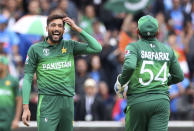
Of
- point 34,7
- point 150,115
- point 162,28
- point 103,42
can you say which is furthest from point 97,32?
point 150,115

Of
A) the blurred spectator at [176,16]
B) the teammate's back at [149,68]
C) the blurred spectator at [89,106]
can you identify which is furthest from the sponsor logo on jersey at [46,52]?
the blurred spectator at [176,16]

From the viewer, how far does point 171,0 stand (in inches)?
736

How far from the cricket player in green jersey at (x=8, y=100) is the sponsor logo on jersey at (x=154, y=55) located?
120 inches

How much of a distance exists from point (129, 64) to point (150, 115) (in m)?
0.82

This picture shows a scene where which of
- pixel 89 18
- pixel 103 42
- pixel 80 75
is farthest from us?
pixel 89 18

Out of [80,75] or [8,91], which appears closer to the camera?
[8,91]

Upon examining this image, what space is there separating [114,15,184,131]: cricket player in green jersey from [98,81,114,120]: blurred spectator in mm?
5510

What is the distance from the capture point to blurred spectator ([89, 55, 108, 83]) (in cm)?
1614

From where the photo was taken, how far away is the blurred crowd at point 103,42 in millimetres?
15148

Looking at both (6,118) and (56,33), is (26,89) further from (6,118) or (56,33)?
(6,118)

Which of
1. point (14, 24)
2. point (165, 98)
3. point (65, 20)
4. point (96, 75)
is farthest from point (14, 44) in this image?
point (165, 98)

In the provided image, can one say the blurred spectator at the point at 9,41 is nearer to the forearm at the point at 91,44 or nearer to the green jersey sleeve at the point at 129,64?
the forearm at the point at 91,44

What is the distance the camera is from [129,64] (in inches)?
363

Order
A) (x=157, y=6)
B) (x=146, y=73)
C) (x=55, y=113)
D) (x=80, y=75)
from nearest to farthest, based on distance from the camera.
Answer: (x=146, y=73), (x=55, y=113), (x=80, y=75), (x=157, y=6)
